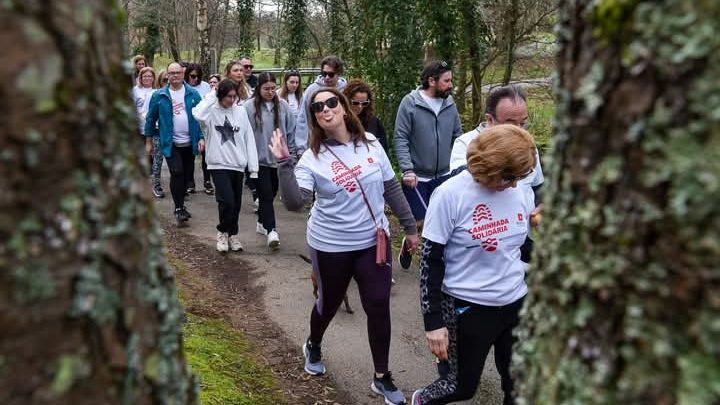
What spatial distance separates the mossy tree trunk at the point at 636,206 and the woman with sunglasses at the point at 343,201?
2.90 metres

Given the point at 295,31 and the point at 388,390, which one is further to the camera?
the point at 295,31

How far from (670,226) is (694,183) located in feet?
0.25

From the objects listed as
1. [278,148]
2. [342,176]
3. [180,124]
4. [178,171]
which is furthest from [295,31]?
[342,176]

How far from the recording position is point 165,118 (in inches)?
331

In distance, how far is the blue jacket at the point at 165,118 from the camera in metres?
8.41

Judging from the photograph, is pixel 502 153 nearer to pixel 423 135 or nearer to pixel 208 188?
pixel 423 135

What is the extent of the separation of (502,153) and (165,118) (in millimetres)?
6322

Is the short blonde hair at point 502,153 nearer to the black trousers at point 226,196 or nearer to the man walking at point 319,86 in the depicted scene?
the man walking at point 319,86

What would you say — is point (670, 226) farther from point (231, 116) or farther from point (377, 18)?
point (377, 18)

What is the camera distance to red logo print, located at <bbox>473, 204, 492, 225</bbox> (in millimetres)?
3211

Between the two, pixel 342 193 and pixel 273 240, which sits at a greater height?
pixel 342 193

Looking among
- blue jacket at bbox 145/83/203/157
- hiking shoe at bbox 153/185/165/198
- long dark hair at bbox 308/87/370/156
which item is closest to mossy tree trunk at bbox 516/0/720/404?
long dark hair at bbox 308/87/370/156

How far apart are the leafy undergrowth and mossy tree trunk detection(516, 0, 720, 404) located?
114 inches

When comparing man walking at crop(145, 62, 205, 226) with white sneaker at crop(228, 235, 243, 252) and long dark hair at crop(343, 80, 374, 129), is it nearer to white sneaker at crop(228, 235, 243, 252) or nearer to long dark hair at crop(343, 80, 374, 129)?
white sneaker at crop(228, 235, 243, 252)
